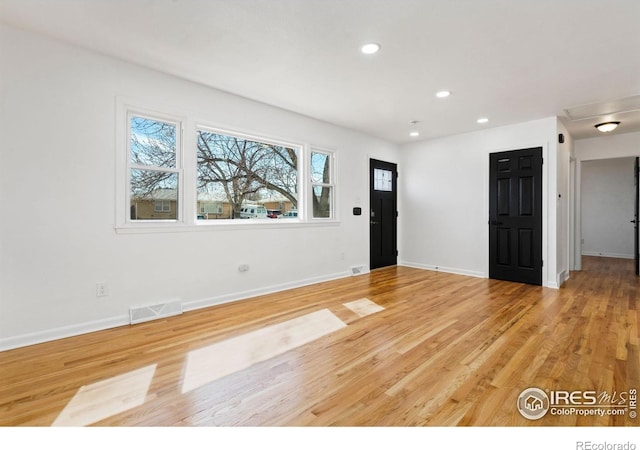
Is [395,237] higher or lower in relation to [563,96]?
lower

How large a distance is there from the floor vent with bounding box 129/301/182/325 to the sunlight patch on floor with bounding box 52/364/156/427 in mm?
1102

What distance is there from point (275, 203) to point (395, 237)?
3036mm

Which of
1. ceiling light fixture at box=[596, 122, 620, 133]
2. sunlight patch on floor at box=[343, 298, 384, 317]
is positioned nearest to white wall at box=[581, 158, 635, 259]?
ceiling light fixture at box=[596, 122, 620, 133]

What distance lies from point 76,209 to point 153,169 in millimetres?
788

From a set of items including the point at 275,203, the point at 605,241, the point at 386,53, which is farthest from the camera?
the point at 605,241

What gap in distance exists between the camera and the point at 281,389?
1972mm

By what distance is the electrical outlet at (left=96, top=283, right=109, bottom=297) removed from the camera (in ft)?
9.71

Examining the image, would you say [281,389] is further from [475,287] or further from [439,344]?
[475,287]

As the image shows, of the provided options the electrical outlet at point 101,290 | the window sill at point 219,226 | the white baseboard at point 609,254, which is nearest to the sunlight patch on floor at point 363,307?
the window sill at point 219,226

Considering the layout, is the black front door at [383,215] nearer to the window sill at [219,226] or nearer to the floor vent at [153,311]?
the window sill at [219,226]

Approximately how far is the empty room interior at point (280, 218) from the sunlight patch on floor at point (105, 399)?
2 centimetres

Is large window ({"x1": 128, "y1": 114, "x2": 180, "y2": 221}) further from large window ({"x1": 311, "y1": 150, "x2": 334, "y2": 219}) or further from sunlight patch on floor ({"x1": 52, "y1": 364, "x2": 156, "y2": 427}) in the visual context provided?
large window ({"x1": 311, "y1": 150, "x2": 334, "y2": 219})
